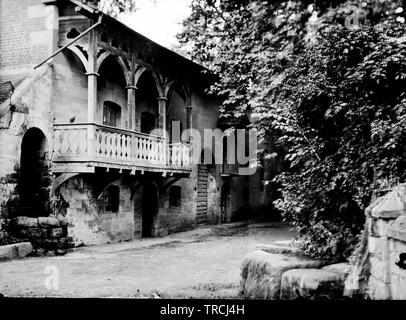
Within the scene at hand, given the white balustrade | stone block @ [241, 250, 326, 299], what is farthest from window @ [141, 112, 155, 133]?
stone block @ [241, 250, 326, 299]

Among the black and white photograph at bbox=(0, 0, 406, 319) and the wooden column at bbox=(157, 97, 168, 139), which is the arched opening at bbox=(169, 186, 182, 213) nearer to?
the black and white photograph at bbox=(0, 0, 406, 319)

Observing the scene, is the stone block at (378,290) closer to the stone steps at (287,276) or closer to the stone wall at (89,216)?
the stone steps at (287,276)

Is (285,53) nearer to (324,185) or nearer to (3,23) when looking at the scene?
(324,185)

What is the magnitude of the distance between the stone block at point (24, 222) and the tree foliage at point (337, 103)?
639 centimetres

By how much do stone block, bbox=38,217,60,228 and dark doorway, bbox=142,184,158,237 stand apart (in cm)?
546

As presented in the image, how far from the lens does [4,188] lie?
9.70m

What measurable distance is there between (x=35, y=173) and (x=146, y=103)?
597cm

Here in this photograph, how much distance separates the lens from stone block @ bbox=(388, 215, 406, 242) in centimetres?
378

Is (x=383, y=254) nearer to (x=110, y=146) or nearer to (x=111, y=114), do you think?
(x=110, y=146)

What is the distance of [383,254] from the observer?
404cm

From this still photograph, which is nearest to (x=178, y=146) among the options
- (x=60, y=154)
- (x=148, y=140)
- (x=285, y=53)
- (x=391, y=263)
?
(x=148, y=140)

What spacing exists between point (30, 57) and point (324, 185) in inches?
357

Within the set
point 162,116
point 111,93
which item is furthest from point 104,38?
point 162,116

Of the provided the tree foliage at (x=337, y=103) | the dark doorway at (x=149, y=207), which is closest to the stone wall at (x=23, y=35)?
the tree foliage at (x=337, y=103)
